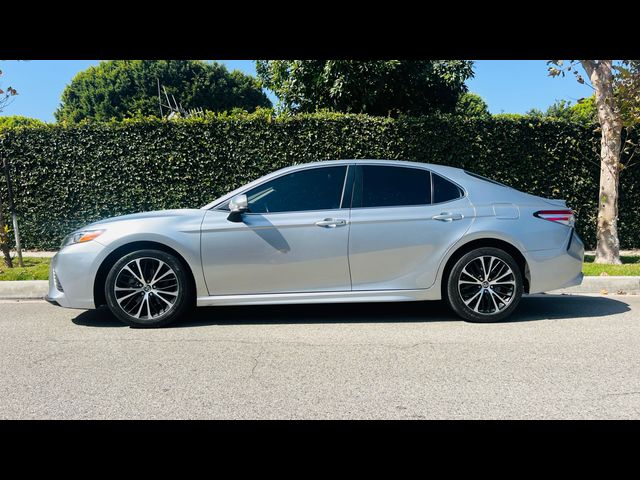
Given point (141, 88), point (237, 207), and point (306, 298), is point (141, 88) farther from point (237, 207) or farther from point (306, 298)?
point (306, 298)

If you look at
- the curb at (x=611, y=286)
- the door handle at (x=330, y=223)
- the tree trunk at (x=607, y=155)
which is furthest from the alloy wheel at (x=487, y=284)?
the tree trunk at (x=607, y=155)

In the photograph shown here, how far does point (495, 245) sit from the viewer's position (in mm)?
5609

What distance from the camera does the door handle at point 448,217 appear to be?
18.1 feet

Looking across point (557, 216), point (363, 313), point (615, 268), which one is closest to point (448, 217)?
point (557, 216)

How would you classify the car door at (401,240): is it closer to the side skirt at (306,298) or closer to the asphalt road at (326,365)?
the side skirt at (306,298)

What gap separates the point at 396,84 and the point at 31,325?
10000 mm

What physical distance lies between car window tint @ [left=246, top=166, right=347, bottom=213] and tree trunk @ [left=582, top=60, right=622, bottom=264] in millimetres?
5560

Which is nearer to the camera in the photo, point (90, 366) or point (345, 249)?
point (90, 366)

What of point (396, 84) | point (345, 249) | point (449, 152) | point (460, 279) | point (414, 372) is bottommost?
point (414, 372)

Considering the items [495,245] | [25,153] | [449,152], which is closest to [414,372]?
[495,245]

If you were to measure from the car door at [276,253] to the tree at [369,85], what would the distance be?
6776 millimetres

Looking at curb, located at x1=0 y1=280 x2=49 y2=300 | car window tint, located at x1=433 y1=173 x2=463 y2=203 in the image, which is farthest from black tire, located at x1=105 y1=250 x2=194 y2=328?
car window tint, located at x1=433 y1=173 x2=463 y2=203

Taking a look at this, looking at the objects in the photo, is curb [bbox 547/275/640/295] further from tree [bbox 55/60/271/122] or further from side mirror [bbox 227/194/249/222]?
tree [bbox 55/60/271/122]
